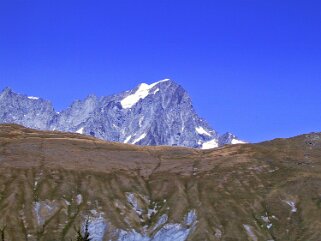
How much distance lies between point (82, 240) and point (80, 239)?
18.5 inches

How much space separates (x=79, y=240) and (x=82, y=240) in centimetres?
37

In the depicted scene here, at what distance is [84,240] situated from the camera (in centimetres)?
7469

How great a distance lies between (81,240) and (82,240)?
0.33 metres

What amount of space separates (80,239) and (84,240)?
1.18m

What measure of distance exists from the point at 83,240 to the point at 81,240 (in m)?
0.30

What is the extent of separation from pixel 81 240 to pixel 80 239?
19 centimetres

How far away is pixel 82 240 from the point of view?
76062 mm

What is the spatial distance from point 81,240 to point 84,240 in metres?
1.20

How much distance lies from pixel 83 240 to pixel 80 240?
1.22ft

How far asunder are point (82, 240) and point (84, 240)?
4.80 feet

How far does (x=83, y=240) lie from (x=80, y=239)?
0.46m

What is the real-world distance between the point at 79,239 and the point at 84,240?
53.7 inches

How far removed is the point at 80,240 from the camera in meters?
75.9

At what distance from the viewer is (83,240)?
75938 mm
